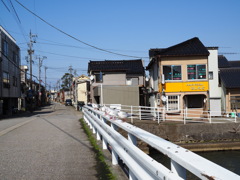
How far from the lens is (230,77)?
28938mm

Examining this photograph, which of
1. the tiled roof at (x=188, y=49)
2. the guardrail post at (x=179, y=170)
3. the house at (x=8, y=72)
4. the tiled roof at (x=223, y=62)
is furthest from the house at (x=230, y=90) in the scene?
the guardrail post at (x=179, y=170)

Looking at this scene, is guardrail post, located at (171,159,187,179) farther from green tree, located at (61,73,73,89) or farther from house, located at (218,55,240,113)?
green tree, located at (61,73,73,89)

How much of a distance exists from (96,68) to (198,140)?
1971 cm

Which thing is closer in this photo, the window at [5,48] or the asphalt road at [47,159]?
the asphalt road at [47,159]

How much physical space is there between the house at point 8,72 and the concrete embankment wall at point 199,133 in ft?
62.8

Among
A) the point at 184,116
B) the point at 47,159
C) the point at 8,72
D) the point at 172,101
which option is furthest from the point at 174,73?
the point at 8,72

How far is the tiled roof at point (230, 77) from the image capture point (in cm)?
2795

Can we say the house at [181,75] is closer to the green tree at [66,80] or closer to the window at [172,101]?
the window at [172,101]

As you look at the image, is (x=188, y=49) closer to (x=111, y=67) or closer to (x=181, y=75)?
(x=181, y=75)

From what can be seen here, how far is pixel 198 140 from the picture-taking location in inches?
764

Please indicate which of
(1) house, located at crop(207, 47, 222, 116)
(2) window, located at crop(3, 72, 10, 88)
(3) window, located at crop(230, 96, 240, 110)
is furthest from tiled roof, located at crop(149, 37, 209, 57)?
(2) window, located at crop(3, 72, 10, 88)

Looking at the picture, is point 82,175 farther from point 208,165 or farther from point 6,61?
point 6,61

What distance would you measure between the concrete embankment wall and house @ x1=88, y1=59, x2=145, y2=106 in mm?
9686

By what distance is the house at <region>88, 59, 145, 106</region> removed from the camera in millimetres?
31281
